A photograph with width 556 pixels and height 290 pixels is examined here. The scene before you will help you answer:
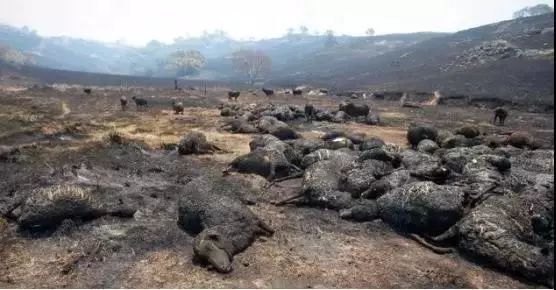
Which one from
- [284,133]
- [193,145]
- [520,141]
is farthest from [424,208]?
[284,133]

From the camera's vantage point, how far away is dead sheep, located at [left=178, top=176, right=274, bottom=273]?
9.37 metres

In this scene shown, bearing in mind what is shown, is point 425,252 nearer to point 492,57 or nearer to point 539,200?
point 539,200

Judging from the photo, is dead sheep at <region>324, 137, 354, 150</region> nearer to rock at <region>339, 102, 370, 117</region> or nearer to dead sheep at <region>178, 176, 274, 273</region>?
dead sheep at <region>178, 176, 274, 273</region>

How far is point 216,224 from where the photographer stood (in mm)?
10734

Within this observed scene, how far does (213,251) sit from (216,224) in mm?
1424

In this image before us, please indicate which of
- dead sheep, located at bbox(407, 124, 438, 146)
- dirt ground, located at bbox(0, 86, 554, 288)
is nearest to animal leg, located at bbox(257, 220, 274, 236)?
dirt ground, located at bbox(0, 86, 554, 288)

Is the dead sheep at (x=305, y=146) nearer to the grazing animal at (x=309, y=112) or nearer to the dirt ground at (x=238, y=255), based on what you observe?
the dirt ground at (x=238, y=255)

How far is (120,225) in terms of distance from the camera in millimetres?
11445

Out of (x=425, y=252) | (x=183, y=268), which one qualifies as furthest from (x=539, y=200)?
(x=183, y=268)

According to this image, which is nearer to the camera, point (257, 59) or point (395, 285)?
point (395, 285)

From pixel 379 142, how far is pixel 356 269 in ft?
35.3

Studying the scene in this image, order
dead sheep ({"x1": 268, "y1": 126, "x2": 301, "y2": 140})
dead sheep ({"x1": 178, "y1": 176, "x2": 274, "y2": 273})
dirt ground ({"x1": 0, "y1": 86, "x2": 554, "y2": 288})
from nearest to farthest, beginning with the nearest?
dirt ground ({"x1": 0, "y1": 86, "x2": 554, "y2": 288}) < dead sheep ({"x1": 178, "y1": 176, "x2": 274, "y2": 273}) < dead sheep ({"x1": 268, "y1": 126, "x2": 301, "y2": 140})

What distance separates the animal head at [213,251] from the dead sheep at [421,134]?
1503 cm

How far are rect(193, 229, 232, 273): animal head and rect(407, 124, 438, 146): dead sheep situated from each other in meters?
15.0
